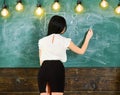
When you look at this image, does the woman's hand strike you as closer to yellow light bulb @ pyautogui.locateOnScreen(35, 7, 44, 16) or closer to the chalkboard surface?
the chalkboard surface

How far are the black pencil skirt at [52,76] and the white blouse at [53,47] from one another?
Answer: 0.20 feet

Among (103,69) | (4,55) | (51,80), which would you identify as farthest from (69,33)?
(51,80)

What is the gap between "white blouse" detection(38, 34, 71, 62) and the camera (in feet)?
11.1

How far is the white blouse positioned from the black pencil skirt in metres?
0.06

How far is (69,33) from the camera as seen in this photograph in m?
4.51

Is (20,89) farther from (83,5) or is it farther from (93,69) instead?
(83,5)

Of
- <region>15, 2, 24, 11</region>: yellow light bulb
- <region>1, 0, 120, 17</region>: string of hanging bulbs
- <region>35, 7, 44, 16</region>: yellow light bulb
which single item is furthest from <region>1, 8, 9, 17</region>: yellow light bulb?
<region>35, 7, 44, 16</region>: yellow light bulb

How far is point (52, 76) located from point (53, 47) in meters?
0.32

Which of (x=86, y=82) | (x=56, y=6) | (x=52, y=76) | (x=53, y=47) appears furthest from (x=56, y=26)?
(x=86, y=82)

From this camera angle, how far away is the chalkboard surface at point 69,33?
4477 mm

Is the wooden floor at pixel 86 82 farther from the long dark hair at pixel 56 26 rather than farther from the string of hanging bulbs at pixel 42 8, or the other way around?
the long dark hair at pixel 56 26

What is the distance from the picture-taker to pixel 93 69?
176 inches

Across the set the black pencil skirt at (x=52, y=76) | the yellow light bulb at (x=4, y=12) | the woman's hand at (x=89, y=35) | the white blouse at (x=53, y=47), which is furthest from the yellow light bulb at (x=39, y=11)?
the black pencil skirt at (x=52, y=76)

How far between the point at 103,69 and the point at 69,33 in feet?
2.33
